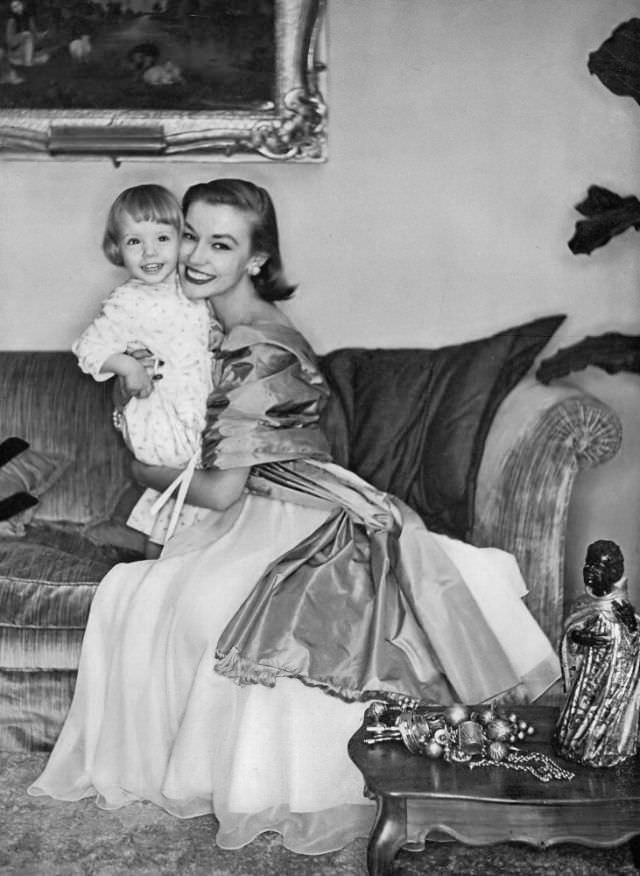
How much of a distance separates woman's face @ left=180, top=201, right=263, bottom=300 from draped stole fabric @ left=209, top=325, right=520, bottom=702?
0.59 ft

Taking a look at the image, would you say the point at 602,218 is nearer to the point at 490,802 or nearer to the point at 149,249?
the point at 149,249

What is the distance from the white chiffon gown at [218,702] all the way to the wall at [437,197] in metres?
0.59

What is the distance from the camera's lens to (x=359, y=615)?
10.5 ft

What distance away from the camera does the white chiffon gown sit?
303cm

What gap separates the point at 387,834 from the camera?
102 inches

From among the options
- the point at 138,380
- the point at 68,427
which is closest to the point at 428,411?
the point at 138,380

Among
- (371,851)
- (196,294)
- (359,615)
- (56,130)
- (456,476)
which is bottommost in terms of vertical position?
(371,851)

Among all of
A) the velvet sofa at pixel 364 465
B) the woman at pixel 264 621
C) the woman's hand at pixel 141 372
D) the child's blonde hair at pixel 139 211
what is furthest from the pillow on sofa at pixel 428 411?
the child's blonde hair at pixel 139 211

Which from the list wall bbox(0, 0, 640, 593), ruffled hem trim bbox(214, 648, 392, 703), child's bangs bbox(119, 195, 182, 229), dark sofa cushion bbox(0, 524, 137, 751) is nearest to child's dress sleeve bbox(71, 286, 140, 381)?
wall bbox(0, 0, 640, 593)

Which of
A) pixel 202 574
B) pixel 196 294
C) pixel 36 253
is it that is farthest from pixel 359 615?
pixel 36 253

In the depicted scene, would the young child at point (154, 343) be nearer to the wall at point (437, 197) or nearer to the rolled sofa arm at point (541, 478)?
the wall at point (437, 197)

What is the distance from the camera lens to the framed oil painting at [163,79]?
145 inches

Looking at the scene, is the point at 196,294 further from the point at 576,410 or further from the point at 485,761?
the point at 485,761

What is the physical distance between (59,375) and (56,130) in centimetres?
74
